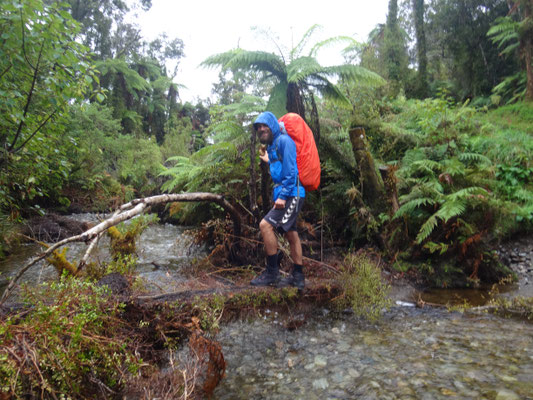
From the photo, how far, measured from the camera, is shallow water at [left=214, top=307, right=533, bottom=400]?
8.59ft

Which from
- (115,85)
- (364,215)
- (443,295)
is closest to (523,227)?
(443,295)

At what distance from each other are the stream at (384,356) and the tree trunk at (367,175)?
1.92 m

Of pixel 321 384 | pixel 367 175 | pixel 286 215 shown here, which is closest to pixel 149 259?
pixel 286 215

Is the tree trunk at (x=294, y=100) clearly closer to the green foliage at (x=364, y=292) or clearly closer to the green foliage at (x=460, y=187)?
the green foliage at (x=460, y=187)

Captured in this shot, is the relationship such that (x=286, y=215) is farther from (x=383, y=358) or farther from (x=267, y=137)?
(x=383, y=358)

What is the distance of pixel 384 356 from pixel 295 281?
4.39 feet

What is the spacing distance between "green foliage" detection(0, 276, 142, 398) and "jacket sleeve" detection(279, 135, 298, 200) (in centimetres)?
214

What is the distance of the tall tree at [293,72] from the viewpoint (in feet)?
18.5

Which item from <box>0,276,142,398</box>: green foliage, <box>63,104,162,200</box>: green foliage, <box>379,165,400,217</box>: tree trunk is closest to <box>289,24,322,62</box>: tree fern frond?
<box>379,165,400,217</box>: tree trunk

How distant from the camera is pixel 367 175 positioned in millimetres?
5898

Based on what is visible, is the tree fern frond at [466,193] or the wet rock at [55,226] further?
the wet rock at [55,226]

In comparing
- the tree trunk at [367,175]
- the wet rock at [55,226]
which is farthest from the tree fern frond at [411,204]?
the wet rock at [55,226]

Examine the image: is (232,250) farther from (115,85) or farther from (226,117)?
(115,85)

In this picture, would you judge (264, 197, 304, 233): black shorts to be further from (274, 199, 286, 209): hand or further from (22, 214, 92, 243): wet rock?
(22, 214, 92, 243): wet rock
